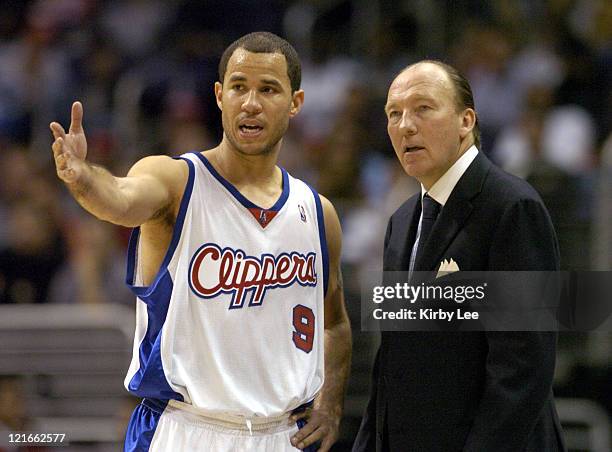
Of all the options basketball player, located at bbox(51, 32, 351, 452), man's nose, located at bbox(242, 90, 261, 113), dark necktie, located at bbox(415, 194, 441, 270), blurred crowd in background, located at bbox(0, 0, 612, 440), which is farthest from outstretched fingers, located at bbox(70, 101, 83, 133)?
blurred crowd in background, located at bbox(0, 0, 612, 440)

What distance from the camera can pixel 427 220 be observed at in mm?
3549

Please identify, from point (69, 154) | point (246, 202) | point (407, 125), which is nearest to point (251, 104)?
point (246, 202)

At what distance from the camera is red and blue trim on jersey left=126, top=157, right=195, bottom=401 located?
361 centimetres

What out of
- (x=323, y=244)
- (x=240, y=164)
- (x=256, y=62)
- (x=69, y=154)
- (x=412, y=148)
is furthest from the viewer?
(x=323, y=244)

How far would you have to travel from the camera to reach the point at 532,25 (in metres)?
8.08

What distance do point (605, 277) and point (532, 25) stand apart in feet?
11.8

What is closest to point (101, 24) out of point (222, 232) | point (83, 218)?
point (83, 218)

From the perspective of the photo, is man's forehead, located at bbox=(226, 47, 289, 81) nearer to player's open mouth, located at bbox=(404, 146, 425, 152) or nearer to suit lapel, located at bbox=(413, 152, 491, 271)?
player's open mouth, located at bbox=(404, 146, 425, 152)

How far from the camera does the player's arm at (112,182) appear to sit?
124 inches

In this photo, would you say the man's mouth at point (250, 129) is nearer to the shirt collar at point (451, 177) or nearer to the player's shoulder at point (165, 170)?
the player's shoulder at point (165, 170)

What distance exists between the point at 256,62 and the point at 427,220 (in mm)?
788

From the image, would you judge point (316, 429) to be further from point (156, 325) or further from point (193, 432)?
point (156, 325)

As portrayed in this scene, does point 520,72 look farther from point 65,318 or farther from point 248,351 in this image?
point 248,351

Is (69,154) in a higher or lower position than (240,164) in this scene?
lower
